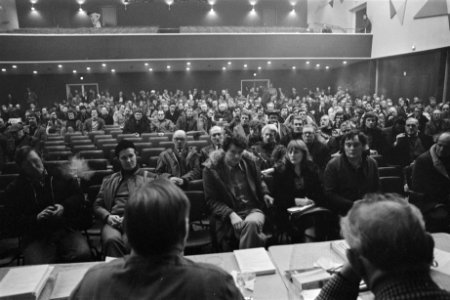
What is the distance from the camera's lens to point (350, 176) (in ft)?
10.5

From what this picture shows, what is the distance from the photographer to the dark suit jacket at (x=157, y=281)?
93 centimetres

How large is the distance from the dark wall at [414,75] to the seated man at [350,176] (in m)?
10.5

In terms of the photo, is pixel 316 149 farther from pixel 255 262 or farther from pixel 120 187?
pixel 255 262

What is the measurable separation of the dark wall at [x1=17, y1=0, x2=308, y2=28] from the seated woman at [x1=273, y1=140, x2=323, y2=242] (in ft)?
55.6

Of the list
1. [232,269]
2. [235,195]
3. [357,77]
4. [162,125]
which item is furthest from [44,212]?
[357,77]

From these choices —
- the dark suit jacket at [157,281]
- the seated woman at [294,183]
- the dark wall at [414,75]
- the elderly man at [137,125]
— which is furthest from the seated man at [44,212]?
the dark wall at [414,75]

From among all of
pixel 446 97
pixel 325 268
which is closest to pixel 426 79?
pixel 446 97

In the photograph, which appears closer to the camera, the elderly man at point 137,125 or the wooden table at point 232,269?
the wooden table at point 232,269

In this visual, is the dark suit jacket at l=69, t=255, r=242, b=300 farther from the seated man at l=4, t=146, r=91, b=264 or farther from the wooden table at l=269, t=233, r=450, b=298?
the seated man at l=4, t=146, r=91, b=264

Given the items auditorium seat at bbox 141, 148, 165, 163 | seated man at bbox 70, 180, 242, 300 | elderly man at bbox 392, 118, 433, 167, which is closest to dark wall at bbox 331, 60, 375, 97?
elderly man at bbox 392, 118, 433, 167

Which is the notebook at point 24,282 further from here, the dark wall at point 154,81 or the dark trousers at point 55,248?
the dark wall at point 154,81

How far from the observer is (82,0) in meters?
17.4

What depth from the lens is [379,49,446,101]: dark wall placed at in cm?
1175

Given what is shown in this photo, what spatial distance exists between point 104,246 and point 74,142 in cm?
438
